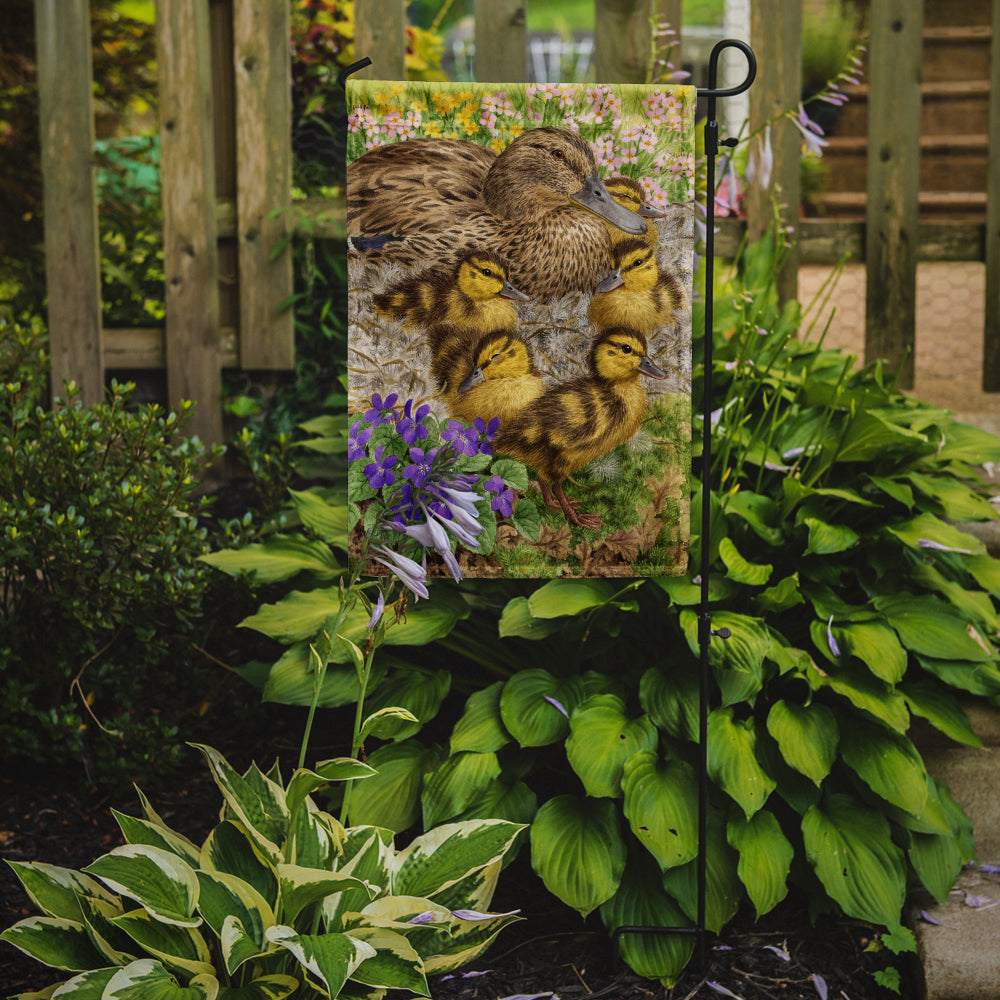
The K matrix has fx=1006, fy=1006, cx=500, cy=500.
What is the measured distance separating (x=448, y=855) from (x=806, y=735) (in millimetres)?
754

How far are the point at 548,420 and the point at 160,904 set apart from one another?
1.01 metres

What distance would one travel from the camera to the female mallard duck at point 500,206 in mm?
1775

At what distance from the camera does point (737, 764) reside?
6.31 feet

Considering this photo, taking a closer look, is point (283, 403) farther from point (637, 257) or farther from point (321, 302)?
point (637, 257)

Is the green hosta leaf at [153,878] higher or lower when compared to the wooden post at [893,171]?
lower

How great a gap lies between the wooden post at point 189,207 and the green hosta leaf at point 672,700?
198 cm

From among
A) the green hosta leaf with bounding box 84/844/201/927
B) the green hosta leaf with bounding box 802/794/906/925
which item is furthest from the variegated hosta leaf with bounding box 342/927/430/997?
the green hosta leaf with bounding box 802/794/906/925

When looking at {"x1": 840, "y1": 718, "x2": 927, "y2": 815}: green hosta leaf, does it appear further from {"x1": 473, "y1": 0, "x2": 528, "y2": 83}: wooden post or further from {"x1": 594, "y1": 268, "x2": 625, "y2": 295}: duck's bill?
{"x1": 473, "y1": 0, "x2": 528, "y2": 83}: wooden post

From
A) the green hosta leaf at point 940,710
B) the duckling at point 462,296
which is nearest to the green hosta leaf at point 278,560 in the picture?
the duckling at point 462,296

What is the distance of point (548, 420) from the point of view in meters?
1.82

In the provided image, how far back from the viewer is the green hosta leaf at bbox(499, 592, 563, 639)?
2043mm

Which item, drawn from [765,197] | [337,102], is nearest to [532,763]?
[765,197]

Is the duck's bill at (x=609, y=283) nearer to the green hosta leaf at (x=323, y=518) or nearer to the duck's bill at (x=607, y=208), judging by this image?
the duck's bill at (x=607, y=208)

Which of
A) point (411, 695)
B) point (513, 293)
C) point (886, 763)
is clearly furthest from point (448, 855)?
point (513, 293)
